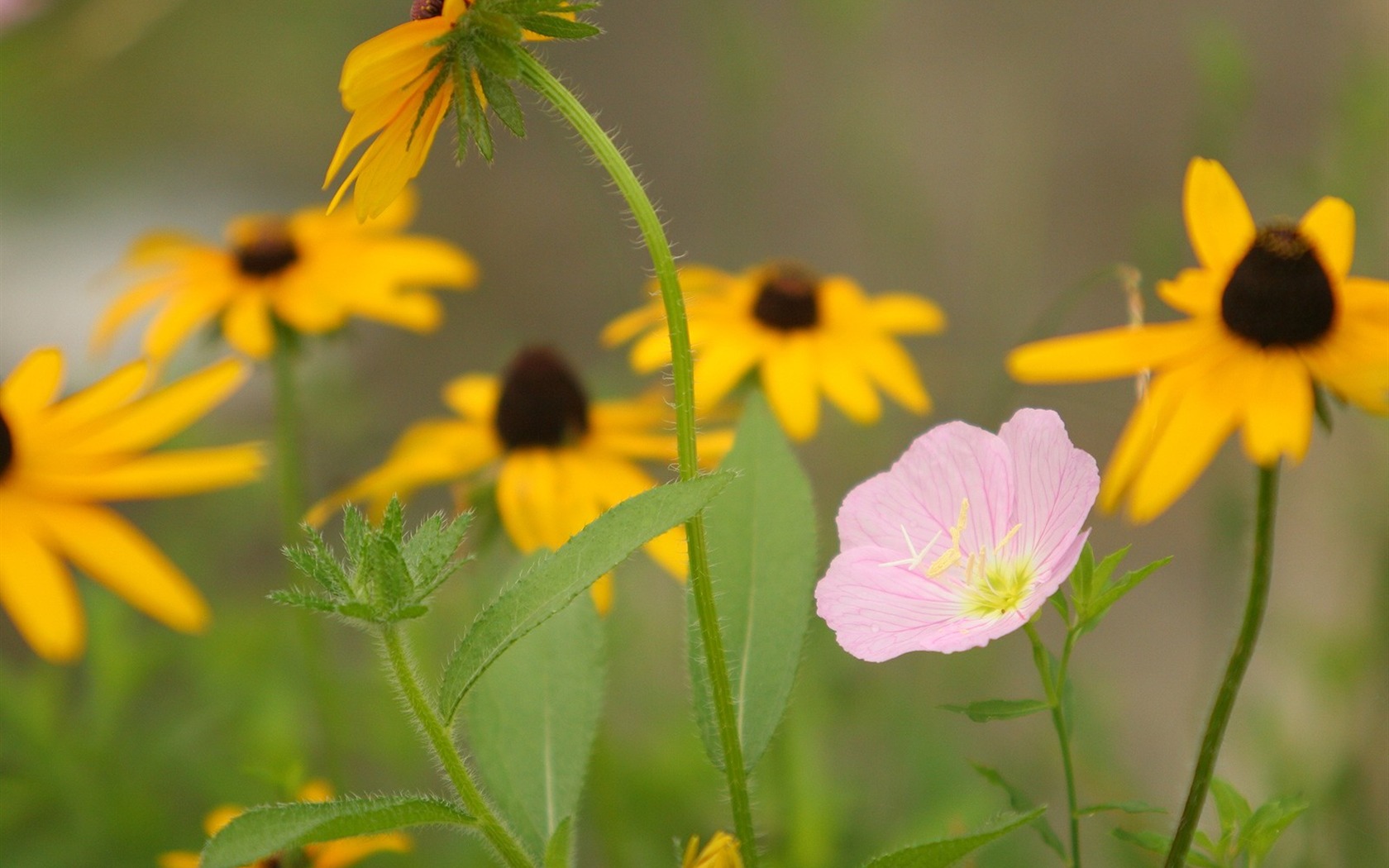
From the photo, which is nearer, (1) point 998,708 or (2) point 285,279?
(1) point 998,708

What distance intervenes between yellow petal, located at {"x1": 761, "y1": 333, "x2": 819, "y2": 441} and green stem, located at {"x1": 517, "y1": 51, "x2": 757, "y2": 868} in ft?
1.47

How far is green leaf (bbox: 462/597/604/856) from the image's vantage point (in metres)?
0.49

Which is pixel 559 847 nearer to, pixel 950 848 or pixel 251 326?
pixel 950 848

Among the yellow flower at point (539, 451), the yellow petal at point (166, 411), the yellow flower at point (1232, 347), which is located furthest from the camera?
the yellow flower at point (539, 451)

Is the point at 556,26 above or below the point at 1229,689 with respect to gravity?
above

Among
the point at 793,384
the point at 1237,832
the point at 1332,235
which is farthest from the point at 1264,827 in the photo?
the point at 793,384

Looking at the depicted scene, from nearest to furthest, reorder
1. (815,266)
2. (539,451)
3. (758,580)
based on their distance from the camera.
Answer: (758,580) → (539,451) → (815,266)

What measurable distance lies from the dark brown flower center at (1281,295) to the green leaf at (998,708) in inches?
7.6

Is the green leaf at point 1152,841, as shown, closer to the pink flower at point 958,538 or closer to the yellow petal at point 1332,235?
the pink flower at point 958,538

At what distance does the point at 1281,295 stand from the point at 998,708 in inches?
8.5

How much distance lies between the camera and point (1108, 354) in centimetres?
53

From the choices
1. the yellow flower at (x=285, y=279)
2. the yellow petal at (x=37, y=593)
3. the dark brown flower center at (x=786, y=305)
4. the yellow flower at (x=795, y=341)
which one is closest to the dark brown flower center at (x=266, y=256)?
the yellow flower at (x=285, y=279)

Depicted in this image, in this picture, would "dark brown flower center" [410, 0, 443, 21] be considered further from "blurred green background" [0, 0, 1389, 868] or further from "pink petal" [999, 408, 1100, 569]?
"pink petal" [999, 408, 1100, 569]

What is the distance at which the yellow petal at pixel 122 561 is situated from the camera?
1.71 ft
